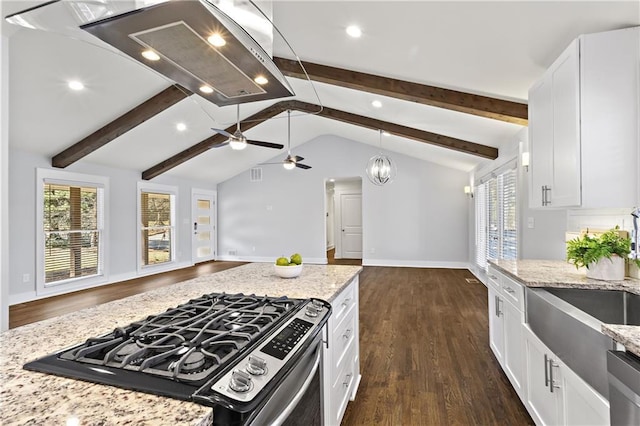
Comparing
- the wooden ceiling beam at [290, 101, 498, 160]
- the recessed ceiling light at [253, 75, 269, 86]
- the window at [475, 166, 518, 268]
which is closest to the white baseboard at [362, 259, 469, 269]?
the window at [475, 166, 518, 268]

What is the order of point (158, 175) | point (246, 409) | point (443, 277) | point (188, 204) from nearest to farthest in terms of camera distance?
point (246, 409) < point (443, 277) < point (158, 175) < point (188, 204)

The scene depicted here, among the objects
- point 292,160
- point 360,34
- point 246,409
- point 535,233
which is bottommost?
point 246,409

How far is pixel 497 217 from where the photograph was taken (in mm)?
5320

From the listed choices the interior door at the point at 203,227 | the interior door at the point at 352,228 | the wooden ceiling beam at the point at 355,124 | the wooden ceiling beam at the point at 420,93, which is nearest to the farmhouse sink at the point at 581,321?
the wooden ceiling beam at the point at 420,93

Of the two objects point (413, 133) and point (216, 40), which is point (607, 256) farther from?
point (413, 133)

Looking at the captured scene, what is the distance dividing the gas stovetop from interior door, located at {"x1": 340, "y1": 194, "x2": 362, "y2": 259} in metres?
8.84

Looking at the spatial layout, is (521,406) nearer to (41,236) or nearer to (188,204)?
(41,236)

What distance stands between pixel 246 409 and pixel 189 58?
1.08 metres

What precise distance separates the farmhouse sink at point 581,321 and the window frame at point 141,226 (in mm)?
7086

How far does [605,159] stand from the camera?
188 cm

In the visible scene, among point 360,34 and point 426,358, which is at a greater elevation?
point 360,34

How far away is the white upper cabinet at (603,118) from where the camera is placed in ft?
6.04

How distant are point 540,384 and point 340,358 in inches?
43.9

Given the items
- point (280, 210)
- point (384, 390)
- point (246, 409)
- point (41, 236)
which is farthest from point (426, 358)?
point (280, 210)
